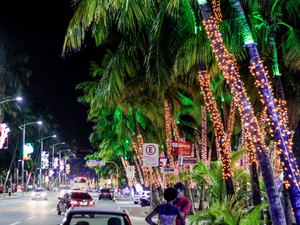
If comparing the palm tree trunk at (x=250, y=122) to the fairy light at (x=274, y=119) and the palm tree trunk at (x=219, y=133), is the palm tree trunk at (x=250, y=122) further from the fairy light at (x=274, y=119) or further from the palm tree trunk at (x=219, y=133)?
the palm tree trunk at (x=219, y=133)

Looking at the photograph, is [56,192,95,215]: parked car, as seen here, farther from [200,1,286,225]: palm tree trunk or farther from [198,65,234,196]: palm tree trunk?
[200,1,286,225]: palm tree trunk

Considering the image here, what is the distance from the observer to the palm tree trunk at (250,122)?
33.2 feet

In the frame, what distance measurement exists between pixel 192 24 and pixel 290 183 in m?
4.99

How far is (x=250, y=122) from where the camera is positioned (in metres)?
10.4

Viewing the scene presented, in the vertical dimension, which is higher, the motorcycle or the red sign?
the red sign

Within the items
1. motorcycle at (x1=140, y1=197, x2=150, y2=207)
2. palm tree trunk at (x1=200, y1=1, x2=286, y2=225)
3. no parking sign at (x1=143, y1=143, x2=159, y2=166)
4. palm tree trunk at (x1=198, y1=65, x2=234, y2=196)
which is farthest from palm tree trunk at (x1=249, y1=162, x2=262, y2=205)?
motorcycle at (x1=140, y1=197, x2=150, y2=207)

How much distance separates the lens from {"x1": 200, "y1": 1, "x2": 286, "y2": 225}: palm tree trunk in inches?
398

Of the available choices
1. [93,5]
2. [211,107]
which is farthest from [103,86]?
[93,5]

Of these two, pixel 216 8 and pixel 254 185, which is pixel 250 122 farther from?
pixel 254 185

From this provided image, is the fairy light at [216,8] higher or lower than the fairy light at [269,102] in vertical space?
higher

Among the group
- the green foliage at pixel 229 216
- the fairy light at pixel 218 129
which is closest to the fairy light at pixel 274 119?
the green foliage at pixel 229 216

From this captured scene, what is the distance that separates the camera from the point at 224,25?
13.3 metres

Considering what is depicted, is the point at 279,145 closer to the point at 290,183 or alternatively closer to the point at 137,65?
the point at 290,183

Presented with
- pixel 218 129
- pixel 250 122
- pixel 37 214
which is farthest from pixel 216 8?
pixel 37 214
